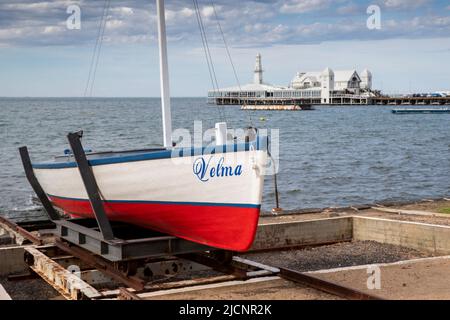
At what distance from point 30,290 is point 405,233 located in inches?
290

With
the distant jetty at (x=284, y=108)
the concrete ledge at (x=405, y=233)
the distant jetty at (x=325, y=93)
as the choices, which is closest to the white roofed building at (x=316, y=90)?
the distant jetty at (x=325, y=93)

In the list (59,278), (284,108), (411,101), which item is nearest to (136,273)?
(59,278)

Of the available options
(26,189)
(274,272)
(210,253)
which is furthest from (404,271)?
(26,189)

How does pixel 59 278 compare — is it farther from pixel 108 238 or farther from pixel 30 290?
pixel 30 290

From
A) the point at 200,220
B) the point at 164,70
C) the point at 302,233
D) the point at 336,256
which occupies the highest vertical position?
the point at 164,70

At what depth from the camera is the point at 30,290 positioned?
10828 mm

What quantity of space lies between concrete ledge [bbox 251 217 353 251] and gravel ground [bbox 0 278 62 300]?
4.25 meters

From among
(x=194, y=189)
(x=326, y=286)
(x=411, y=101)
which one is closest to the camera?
(x=326, y=286)

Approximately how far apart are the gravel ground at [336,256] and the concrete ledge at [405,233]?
0.59 ft

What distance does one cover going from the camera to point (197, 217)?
9.59m

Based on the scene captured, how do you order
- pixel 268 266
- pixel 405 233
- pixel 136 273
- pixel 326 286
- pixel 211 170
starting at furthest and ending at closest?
pixel 405 233 → pixel 268 266 → pixel 136 273 → pixel 211 170 → pixel 326 286

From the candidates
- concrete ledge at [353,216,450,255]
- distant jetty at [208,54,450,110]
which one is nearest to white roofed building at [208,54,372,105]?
distant jetty at [208,54,450,110]

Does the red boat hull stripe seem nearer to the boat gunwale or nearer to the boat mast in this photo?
the boat gunwale
